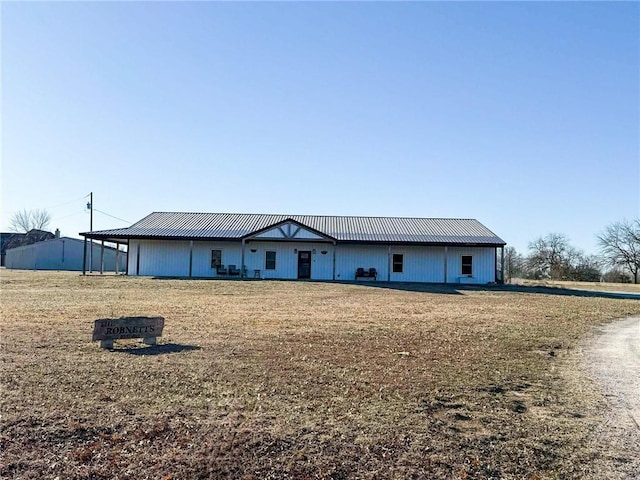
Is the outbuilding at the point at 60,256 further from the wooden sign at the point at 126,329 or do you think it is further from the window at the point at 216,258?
the wooden sign at the point at 126,329

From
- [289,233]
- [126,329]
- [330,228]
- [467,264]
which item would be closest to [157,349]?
[126,329]

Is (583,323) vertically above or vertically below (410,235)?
below

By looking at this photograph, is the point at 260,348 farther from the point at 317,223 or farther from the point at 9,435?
the point at 317,223

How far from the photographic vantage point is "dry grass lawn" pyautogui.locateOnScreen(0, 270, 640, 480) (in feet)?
15.2

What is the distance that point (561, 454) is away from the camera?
494cm

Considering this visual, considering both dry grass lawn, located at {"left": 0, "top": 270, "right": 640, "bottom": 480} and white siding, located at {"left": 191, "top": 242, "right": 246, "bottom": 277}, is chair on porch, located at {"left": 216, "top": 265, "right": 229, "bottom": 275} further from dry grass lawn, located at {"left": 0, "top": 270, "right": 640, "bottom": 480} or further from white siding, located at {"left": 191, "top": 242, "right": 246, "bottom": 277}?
dry grass lawn, located at {"left": 0, "top": 270, "right": 640, "bottom": 480}

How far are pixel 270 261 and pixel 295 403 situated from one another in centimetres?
2789

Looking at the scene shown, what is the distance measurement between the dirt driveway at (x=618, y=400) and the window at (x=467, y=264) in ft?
72.3

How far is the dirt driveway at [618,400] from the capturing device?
4.77 metres

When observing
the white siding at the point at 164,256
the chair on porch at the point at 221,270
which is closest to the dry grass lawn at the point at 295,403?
the chair on porch at the point at 221,270

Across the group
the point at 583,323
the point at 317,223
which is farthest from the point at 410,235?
the point at 583,323

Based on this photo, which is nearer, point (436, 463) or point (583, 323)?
point (436, 463)

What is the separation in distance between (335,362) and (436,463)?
3.62 m

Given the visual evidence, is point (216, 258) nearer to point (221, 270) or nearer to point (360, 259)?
point (221, 270)
